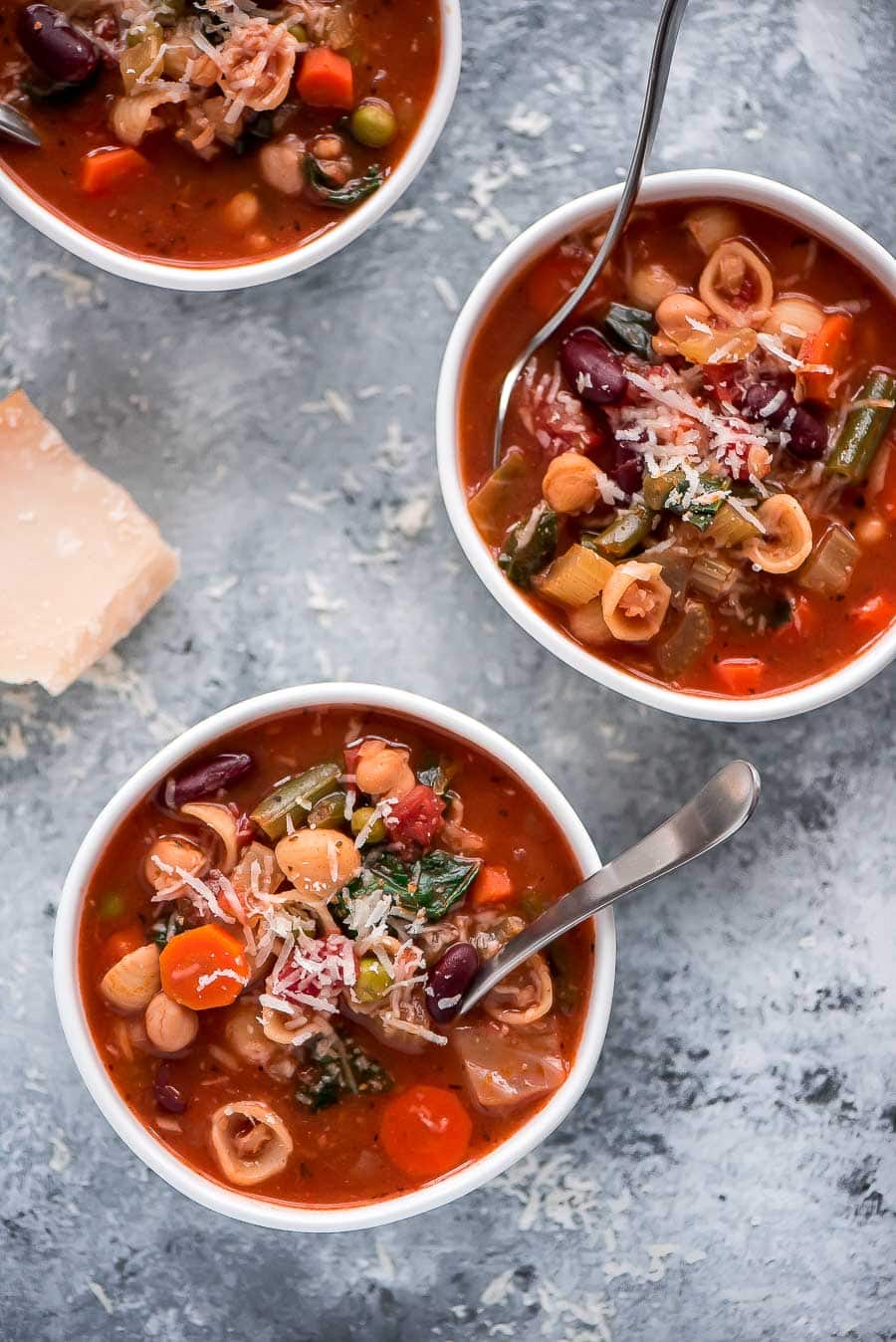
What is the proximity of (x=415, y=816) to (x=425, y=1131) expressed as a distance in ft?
2.10

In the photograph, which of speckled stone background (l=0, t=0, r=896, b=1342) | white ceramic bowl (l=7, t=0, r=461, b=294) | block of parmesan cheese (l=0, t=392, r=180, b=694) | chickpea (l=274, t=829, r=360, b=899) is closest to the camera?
chickpea (l=274, t=829, r=360, b=899)

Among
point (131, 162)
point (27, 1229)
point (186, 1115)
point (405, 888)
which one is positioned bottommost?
point (27, 1229)

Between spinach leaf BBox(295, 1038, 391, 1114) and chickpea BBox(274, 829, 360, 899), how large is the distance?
0.33m

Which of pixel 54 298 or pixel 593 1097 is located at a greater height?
pixel 54 298

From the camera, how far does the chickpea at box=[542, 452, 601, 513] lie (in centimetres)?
260

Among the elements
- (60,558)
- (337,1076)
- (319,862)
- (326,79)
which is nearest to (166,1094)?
(337,1076)

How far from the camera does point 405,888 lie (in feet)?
8.64

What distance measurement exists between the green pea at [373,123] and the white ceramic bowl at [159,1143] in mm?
1116

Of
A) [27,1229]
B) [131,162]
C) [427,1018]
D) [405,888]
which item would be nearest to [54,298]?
[131,162]

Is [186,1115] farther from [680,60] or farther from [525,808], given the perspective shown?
[680,60]

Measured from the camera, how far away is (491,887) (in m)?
2.69

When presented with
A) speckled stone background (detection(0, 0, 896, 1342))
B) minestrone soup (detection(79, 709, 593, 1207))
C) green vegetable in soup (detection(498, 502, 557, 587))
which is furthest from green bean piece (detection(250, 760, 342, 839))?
green vegetable in soup (detection(498, 502, 557, 587))

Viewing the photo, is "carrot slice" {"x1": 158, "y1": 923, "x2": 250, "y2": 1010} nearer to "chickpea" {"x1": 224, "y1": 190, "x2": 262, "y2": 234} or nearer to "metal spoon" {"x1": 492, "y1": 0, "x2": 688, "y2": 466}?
"metal spoon" {"x1": 492, "y1": 0, "x2": 688, "y2": 466}

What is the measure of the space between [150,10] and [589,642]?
154 centimetres
